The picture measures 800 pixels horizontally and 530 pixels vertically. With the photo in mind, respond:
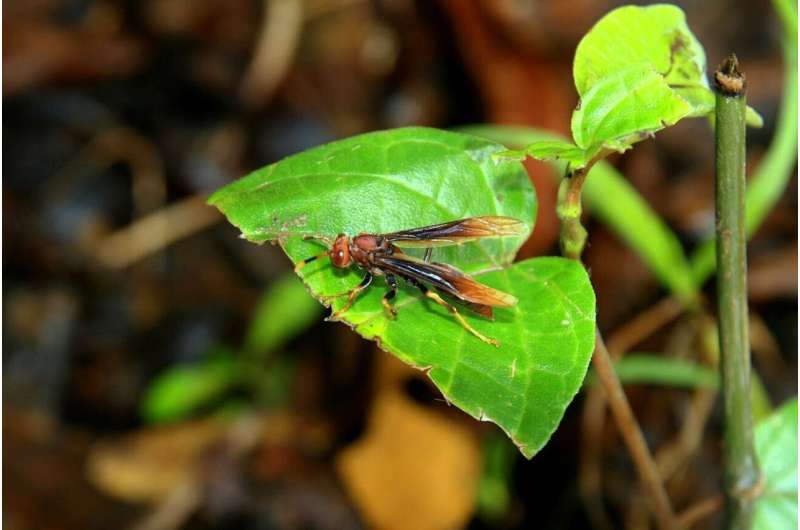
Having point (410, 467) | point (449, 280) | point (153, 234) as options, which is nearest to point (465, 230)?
point (449, 280)

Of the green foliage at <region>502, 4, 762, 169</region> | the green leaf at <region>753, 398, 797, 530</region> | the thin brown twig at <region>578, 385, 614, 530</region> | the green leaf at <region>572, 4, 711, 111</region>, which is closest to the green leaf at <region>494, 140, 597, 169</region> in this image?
the green foliage at <region>502, 4, 762, 169</region>

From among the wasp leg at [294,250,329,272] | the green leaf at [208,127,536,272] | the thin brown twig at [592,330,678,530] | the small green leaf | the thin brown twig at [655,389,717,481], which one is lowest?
the thin brown twig at [655,389,717,481]

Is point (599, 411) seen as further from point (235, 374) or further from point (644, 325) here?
point (235, 374)

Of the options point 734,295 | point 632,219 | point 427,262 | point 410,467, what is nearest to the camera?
point 734,295

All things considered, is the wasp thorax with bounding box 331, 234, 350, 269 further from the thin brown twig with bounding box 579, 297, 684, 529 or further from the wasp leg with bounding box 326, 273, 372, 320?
the thin brown twig with bounding box 579, 297, 684, 529

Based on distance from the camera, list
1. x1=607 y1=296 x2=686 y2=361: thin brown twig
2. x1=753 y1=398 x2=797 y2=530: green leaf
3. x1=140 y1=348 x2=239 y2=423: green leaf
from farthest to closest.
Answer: x1=140 y1=348 x2=239 y2=423: green leaf < x1=607 y1=296 x2=686 y2=361: thin brown twig < x1=753 y1=398 x2=797 y2=530: green leaf

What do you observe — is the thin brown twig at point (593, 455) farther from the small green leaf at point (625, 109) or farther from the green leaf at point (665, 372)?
the small green leaf at point (625, 109)
